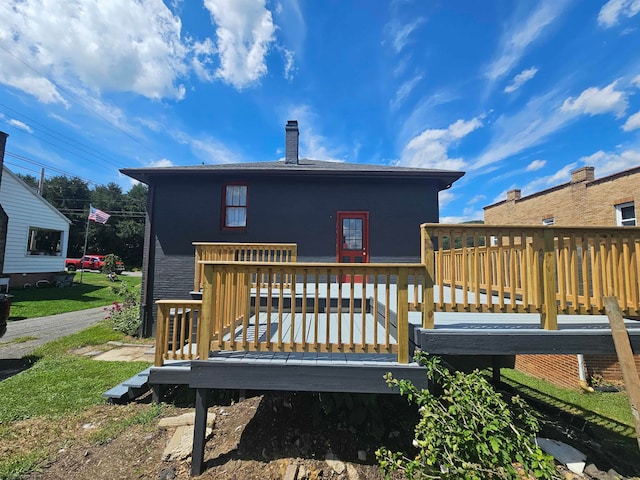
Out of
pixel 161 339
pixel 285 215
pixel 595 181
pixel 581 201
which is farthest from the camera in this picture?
pixel 581 201

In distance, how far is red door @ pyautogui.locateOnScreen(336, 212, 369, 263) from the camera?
24.5ft

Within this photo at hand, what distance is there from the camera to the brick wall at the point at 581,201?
29.0 ft

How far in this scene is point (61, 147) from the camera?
26688 mm

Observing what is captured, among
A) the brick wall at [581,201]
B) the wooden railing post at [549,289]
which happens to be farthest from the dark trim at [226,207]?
the brick wall at [581,201]

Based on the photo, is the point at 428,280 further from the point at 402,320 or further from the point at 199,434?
the point at 199,434

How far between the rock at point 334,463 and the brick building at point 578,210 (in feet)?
22.5

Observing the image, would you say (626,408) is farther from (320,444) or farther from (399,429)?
(320,444)

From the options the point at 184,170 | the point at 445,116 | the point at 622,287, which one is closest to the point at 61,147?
the point at 184,170

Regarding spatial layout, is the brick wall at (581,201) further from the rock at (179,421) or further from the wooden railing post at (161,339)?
the wooden railing post at (161,339)

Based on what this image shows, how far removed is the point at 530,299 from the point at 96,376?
666cm

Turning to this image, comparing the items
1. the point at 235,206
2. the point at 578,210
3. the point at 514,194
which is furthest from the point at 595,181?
the point at 235,206

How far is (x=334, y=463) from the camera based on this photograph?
2.60 meters

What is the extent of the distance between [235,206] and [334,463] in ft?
21.5

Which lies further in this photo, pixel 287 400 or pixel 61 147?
pixel 61 147
